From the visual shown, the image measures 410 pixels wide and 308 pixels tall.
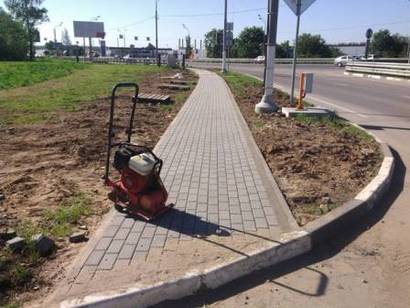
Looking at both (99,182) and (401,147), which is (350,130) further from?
(99,182)

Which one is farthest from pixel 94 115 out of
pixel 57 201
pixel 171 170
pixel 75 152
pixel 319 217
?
pixel 319 217

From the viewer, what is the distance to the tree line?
9369cm

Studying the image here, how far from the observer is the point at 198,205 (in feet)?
18.4

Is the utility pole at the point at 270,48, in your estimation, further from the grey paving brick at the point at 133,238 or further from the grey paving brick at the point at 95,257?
the grey paving brick at the point at 95,257

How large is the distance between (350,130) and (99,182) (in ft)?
21.1

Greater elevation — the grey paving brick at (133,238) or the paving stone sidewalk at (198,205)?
the grey paving brick at (133,238)

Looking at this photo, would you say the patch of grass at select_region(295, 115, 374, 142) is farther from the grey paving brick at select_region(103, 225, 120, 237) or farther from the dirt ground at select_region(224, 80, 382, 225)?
the grey paving brick at select_region(103, 225, 120, 237)

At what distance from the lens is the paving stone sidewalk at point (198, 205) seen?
4.27 metres

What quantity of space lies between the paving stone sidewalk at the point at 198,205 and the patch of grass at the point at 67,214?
366mm

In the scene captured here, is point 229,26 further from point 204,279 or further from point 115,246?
point 204,279

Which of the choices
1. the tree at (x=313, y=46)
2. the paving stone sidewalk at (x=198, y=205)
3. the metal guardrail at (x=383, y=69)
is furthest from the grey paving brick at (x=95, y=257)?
the tree at (x=313, y=46)

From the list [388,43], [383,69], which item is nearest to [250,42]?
[388,43]

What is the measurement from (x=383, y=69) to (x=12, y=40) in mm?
65165

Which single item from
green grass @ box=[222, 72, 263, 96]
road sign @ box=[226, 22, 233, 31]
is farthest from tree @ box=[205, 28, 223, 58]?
green grass @ box=[222, 72, 263, 96]
